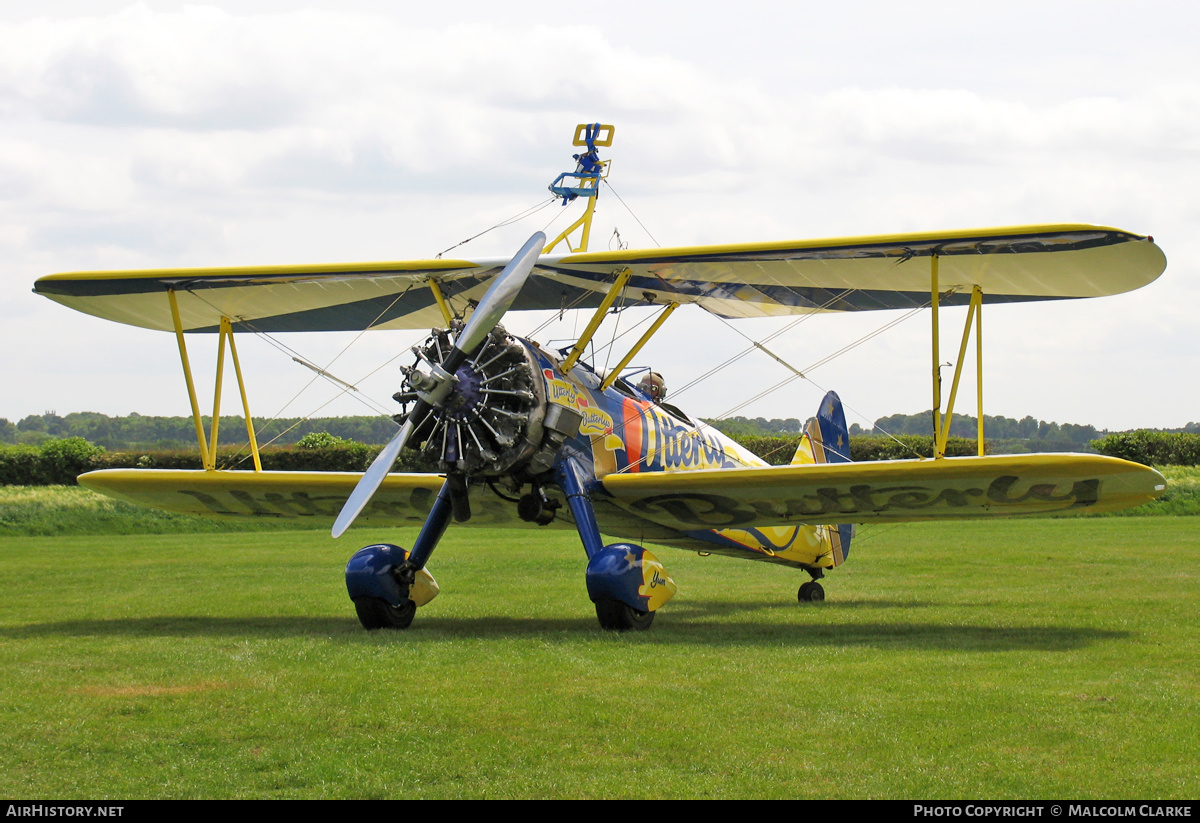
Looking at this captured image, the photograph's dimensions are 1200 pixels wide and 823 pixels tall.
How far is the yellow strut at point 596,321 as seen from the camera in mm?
10953

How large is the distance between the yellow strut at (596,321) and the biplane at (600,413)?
2 centimetres

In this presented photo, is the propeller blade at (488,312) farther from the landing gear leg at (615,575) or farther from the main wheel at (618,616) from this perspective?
the main wheel at (618,616)

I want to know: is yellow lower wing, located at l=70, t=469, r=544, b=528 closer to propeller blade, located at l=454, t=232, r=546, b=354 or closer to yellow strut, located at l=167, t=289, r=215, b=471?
yellow strut, located at l=167, t=289, r=215, b=471

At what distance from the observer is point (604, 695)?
23.2ft

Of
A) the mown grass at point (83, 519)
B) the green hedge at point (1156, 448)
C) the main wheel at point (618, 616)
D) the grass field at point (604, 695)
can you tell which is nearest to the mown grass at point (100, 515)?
the mown grass at point (83, 519)

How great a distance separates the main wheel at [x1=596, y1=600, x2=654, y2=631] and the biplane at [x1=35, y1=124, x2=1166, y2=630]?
3 cm

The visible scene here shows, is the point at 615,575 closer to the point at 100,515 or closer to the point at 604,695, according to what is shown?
the point at 604,695

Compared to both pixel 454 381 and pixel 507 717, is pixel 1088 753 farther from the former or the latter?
pixel 454 381

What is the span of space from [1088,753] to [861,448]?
99.3 ft

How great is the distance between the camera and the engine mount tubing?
10.5 m

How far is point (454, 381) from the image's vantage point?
9914mm

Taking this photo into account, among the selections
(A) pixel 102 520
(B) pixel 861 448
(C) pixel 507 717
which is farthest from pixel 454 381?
(B) pixel 861 448

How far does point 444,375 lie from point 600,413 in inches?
82.2

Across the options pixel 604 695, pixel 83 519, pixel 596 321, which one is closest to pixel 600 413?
pixel 596 321
